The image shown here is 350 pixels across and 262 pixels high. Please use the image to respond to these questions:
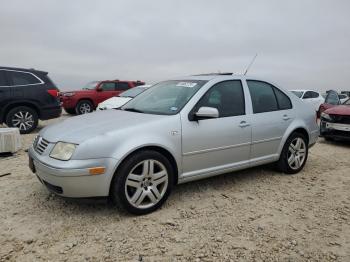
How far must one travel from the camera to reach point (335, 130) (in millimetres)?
7461

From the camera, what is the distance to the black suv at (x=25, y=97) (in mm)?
8133

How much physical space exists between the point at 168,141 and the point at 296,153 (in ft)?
8.19

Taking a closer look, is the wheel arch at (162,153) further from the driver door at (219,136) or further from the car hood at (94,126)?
the car hood at (94,126)

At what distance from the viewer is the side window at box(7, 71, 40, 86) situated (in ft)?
26.9

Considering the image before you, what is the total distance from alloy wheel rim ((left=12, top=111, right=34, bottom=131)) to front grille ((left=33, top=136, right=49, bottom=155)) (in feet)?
17.4

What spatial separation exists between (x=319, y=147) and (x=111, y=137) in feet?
18.8

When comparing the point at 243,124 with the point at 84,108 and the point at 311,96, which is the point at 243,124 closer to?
the point at 84,108

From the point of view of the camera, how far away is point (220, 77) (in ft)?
13.5

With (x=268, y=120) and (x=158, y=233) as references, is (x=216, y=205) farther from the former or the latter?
(x=268, y=120)

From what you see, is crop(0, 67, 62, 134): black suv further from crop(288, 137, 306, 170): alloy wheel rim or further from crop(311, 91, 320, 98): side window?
crop(311, 91, 320, 98): side window

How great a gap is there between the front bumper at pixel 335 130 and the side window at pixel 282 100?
3.23 meters

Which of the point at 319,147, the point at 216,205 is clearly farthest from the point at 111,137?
the point at 319,147

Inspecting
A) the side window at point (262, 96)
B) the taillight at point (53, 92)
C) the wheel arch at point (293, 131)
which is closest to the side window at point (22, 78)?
the taillight at point (53, 92)

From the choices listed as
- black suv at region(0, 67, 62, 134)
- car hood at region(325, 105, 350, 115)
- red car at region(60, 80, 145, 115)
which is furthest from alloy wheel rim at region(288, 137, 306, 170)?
red car at region(60, 80, 145, 115)
